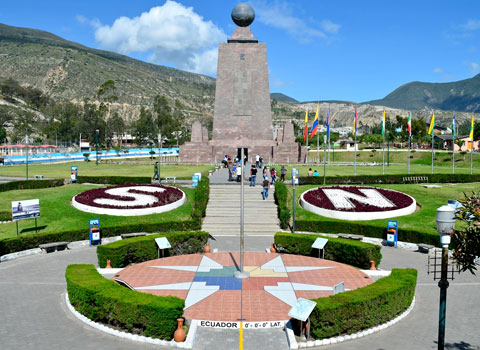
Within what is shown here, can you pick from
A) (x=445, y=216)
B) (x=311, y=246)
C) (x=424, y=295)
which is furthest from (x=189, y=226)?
(x=445, y=216)

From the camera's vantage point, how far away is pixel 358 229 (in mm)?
26906

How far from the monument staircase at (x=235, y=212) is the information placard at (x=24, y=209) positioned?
33.7 feet

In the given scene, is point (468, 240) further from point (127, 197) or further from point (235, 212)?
point (127, 197)

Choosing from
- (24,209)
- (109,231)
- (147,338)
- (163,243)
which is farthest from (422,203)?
(24,209)

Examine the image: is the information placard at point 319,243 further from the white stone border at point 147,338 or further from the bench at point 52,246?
the bench at point 52,246

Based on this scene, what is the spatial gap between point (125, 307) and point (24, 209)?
573 inches

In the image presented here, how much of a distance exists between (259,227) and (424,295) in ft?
44.1

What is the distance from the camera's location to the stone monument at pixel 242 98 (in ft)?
222

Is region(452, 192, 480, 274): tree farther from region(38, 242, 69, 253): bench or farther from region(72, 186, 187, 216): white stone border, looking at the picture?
region(72, 186, 187, 216): white stone border

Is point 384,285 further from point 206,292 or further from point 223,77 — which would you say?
point 223,77

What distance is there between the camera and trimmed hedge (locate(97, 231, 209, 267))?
777 inches

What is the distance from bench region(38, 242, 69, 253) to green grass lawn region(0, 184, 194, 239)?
5.55ft

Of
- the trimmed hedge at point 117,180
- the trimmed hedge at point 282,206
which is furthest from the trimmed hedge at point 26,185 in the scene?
the trimmed hedge at point 282,206

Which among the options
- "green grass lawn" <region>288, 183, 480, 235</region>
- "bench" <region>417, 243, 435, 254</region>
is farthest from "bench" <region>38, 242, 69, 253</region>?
"bench" <region>417, 243, 435, 254</region>
